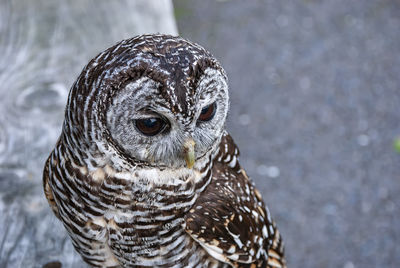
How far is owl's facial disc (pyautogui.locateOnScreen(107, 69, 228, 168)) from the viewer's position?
1772mm

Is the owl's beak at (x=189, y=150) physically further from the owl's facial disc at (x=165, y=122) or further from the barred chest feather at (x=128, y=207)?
the barred chest feather at (x=128, y=207)

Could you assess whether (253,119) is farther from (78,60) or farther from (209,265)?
(209,265)

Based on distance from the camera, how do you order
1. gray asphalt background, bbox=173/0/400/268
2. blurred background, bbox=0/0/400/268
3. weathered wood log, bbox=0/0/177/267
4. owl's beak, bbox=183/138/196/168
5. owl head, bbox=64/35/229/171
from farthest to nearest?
1. gray asphalt background, bbox=173/0/400/268
2. blurred background, bbox=0/0/400/268
3. weathered wood log, bbox=0/0/177/267
4. owl's beak, bbox=183/138/196/168
5. owl head, bbox=64/35/229/171

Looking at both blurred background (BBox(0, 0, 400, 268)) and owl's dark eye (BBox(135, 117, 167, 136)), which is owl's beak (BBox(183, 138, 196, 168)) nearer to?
owl's dark eye (BBox(135, 117, 167, 136))

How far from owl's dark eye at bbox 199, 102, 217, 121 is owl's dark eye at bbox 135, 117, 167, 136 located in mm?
158

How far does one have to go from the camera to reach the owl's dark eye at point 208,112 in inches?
77.4

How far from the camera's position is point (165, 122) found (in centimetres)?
190

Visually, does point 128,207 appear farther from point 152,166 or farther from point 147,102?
point 147,102

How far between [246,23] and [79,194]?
538 cm

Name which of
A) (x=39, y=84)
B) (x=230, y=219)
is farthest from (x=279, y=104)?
(x=230, y=219)

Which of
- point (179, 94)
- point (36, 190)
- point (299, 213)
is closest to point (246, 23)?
point (299, 213)

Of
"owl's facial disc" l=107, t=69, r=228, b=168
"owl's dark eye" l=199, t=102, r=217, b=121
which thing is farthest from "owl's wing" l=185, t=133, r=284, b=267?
"owl's dark eye" l=199, t=102, r=217, b=121

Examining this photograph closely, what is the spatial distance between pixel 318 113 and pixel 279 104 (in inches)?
18.5

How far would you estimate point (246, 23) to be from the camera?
23.2 feet
